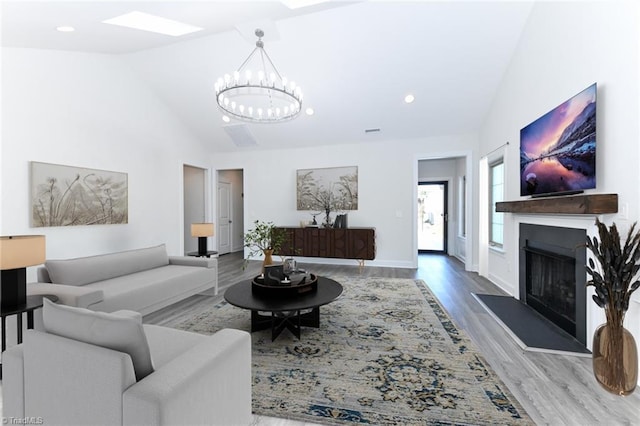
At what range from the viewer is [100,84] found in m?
4.50

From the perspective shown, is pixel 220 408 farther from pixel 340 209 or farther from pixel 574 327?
pixel 340 209

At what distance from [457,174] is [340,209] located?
11.1 feet

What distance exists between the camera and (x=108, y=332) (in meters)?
1.25

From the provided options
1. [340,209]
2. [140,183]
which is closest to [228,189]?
[140,183]

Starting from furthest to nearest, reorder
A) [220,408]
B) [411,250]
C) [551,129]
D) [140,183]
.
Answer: [411,250], [140,183], [551,129], [220,408]

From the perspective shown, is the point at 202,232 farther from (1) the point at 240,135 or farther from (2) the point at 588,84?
(2) the point at 588,84

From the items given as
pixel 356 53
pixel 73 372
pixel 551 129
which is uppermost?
pixel 356 53

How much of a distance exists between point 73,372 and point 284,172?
5804 millimetres

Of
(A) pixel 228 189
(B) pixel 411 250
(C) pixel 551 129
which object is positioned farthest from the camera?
(A) pixel 228 189

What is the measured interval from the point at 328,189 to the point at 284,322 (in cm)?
399

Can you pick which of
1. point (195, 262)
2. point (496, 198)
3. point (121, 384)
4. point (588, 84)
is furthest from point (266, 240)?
point (588, 84)

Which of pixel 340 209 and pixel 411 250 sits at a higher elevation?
pixel 340 209

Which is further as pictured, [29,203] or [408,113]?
[408,113]

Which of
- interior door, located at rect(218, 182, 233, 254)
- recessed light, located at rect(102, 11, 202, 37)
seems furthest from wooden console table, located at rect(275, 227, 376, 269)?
→ recessed light, located at rect(102, 11, 202, 37)
